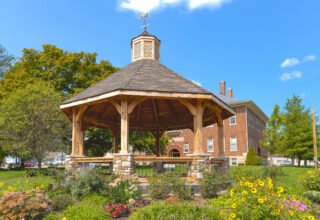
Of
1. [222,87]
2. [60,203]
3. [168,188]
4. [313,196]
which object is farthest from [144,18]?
[222,87]

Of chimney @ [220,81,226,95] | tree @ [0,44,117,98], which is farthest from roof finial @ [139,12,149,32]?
chimney @ [220,81,226,95]

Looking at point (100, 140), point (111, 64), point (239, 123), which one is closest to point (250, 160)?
point (239, 123)

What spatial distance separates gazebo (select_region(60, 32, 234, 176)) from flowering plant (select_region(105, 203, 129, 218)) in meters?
2.89

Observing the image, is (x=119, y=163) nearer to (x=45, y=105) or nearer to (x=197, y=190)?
(x=197, y=190)

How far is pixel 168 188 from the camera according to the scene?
850 centimetres

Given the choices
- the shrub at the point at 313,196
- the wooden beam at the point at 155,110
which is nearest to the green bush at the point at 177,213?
the shrub at the point at 313,196

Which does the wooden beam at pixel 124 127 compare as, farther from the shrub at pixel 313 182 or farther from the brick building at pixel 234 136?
the brick building at pixel 234 136

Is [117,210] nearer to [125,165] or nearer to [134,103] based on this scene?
[125,165]

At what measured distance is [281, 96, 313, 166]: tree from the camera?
28.4 metres

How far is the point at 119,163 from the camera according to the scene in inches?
399

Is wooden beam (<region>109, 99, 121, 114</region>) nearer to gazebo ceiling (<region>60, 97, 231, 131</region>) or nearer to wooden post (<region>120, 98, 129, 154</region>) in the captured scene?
wooden post (<region>120, 98, 129, 154</region>)

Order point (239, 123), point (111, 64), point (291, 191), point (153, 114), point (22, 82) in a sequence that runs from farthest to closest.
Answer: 1. point (239, 123)
2. point (111, 64)
3. point (22, 82)
4. point (153, 114)
5. point (291, 191)

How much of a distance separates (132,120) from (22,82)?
42.7ft

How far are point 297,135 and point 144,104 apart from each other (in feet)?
64.2
